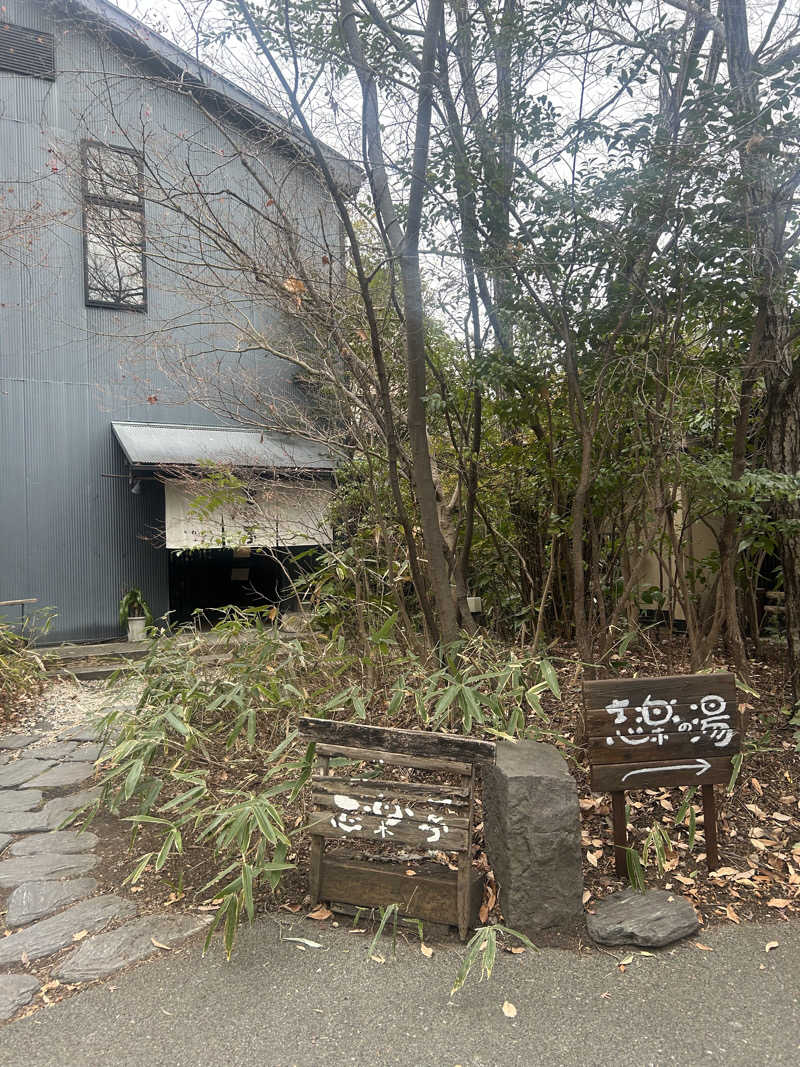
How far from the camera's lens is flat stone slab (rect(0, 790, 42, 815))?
4461mm

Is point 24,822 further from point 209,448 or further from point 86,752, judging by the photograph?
point 209,448

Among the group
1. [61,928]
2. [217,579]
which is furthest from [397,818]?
[217,579]

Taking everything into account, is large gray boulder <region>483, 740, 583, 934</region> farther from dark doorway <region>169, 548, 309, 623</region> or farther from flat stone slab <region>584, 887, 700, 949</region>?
dark doorway <region>169, 548, 309, 623</region>

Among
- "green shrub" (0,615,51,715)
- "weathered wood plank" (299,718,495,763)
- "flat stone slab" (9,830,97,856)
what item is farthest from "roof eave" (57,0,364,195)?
"green shrub" (0,615,51,715)

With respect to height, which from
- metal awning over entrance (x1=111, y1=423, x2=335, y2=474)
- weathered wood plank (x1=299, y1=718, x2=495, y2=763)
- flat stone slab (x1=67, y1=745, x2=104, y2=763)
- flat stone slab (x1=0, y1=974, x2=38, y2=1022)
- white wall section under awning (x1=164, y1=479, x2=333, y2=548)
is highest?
metal awning over entrance (x1=111, y1=423, x2=335, y2=474)

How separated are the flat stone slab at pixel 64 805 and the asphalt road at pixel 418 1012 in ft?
5.78

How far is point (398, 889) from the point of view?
305cm

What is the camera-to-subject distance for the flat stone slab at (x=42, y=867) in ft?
11.7

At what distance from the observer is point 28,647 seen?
7727mm

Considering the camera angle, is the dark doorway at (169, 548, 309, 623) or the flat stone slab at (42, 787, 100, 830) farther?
the dark doorway at (169, 548, 309, 623)

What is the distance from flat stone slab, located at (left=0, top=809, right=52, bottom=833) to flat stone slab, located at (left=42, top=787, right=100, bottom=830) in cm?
3

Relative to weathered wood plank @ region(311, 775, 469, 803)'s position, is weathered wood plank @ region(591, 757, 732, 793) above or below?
below

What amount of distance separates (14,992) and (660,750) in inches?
111

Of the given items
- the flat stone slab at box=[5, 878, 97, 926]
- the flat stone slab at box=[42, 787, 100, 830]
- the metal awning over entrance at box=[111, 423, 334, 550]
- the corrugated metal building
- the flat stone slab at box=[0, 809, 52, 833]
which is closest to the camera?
the flat stone slab at box=[5, 878, 97, 926]
